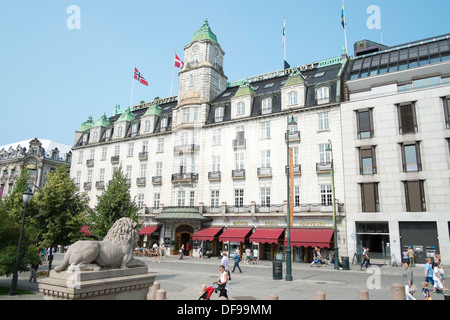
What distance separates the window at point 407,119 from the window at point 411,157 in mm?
1409

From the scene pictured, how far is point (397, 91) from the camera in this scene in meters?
34.0

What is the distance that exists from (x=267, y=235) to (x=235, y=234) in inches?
142

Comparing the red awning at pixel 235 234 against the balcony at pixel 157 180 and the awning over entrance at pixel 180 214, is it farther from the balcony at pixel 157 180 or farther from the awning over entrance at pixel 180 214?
the balcony at pixel 157 180

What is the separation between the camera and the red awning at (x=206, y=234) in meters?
Answer: 36.3

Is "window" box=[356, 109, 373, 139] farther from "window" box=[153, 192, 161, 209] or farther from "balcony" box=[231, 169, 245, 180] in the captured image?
"window" box=[153, 192, 161, 209]

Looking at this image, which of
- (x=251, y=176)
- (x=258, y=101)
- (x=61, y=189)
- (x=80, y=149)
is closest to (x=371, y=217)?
(x=251, y=176)

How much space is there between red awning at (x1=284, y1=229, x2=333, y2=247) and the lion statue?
24.0 meters

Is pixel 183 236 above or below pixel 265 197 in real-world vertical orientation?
below

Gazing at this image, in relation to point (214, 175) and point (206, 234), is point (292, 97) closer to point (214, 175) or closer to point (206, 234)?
point (214, 175)

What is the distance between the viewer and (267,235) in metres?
33.3

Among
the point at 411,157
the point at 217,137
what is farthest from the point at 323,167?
the point at 217,137

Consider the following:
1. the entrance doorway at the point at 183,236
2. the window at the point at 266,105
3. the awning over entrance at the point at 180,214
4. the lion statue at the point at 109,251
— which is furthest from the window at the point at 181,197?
the lion statue at the point at 109,251
